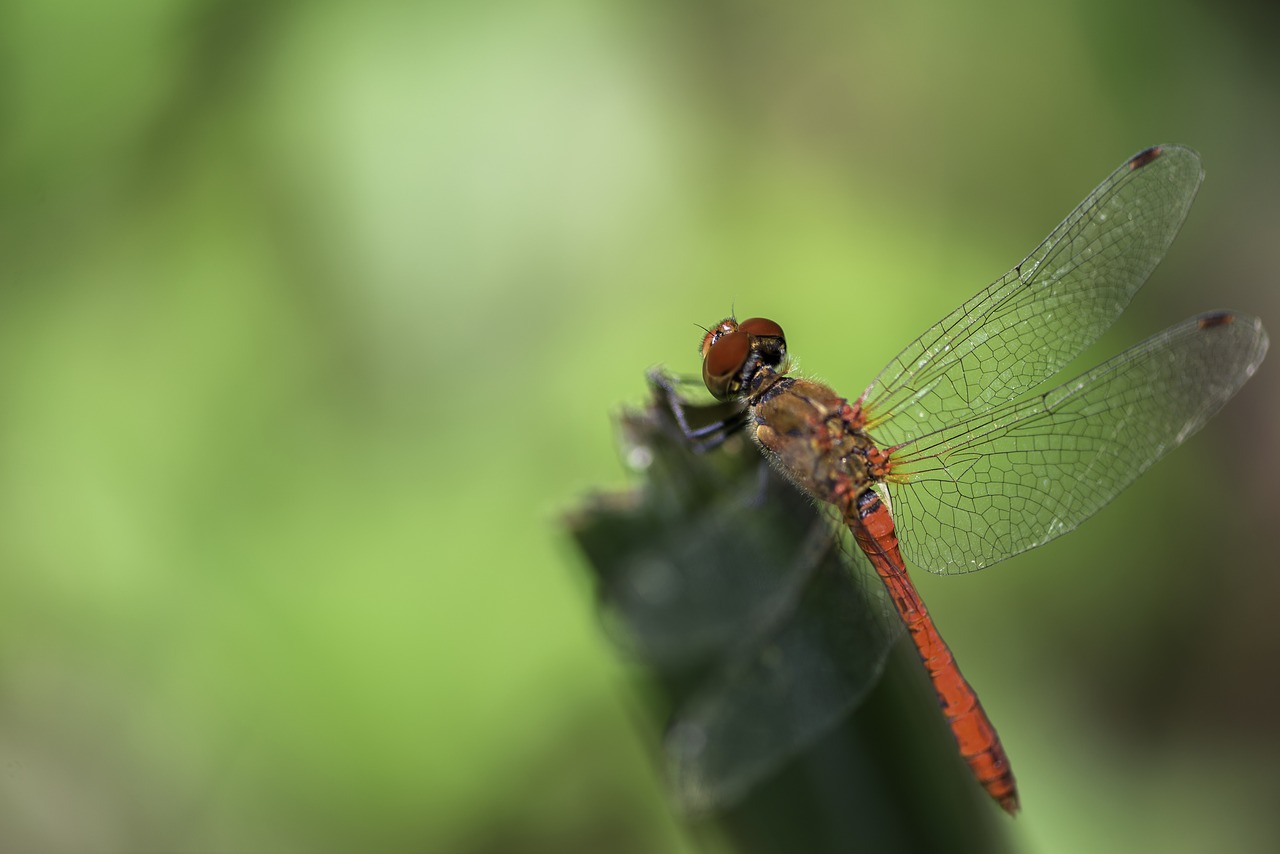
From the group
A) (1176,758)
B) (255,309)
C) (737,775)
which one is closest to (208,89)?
(255,309)

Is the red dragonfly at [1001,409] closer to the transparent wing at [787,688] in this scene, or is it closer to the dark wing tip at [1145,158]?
the dark wing tip at [1145,158]

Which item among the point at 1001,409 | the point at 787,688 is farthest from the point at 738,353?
the point at 787,688

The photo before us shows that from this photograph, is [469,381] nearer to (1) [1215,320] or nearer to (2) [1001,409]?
(2) [1001,409]

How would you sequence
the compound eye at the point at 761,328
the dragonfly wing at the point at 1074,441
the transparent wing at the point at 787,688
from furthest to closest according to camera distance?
the compound eye at the point at 761,328 < the dragonfly wing at the point at 1074,441 < the transparent wing at the point at 787,688

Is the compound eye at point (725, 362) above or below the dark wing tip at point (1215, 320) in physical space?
above

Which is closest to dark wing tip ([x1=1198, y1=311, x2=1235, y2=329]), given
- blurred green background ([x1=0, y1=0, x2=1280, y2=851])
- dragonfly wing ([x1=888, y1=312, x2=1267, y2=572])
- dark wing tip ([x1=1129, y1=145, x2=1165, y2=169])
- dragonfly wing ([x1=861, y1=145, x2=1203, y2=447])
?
dragonfly wing ([x1=888, y1=312, x2=1267, y2=572])

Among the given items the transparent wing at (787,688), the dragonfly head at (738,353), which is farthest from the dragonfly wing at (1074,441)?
the dragonfly head at (738,353)

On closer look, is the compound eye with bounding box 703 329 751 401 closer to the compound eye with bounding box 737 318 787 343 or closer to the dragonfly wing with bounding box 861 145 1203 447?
the compound eye with bounding box 737 318 787 343
